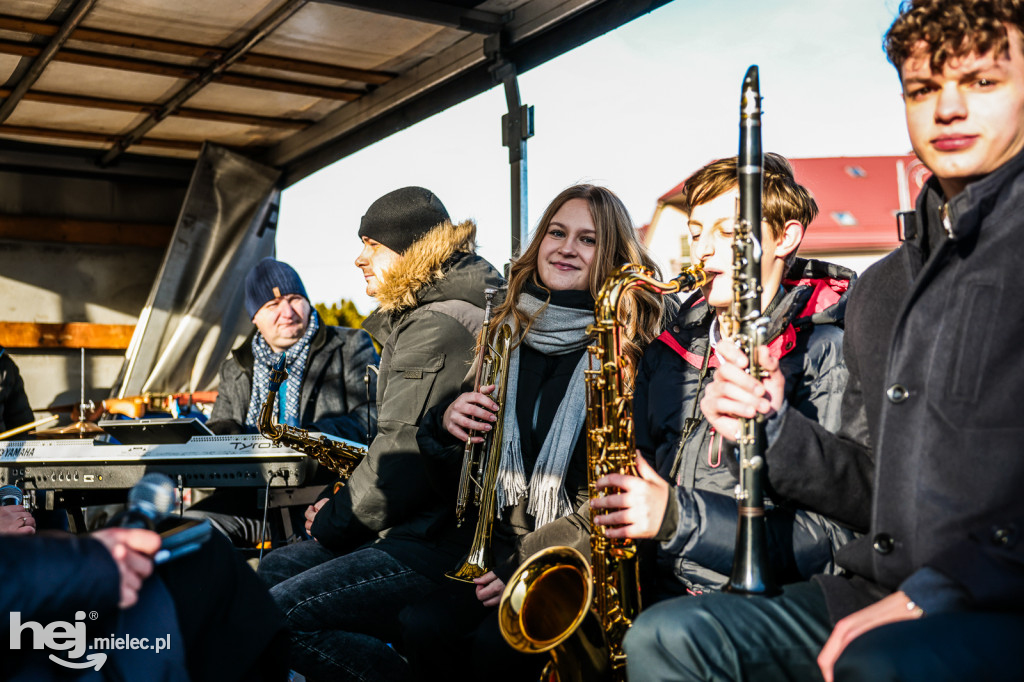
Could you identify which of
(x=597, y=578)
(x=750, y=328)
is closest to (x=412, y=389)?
(x=597, y=578)

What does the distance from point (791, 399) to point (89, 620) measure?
1.71m

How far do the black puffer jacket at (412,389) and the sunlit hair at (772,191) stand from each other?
3.86 ft

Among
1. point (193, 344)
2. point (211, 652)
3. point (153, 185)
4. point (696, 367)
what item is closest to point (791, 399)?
point (696, 367)

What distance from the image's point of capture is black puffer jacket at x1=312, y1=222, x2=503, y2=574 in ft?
10.9

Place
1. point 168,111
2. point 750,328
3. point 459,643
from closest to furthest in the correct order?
point 750,328 → point 459,643 → point 168,111

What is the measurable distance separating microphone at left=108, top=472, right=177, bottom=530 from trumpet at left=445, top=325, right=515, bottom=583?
4.08ft

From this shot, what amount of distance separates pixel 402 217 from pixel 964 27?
2.70 metres

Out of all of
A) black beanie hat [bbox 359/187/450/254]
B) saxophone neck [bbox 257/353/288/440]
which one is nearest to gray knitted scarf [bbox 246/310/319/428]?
saxophone neck [bbox 257/353/288/440]

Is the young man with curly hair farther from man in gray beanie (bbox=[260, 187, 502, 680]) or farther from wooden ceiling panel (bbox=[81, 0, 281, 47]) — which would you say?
wooden ceiling panel (bbox=[81, 0, 281, 47])

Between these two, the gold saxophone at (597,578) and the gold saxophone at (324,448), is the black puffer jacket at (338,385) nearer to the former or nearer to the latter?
the gold saxophone at (324,448)

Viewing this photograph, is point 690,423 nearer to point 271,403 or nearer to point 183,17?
point 271,403

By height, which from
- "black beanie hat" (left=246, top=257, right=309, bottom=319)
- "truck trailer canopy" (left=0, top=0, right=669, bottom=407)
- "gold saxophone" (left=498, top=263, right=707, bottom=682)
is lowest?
"gold saxophone" (left=498, top=263, right=707, bottom=682)

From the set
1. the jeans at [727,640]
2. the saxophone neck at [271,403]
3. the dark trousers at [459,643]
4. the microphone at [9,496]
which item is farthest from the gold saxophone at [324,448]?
the jeans at [727,640]

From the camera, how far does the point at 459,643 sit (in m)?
2.83
